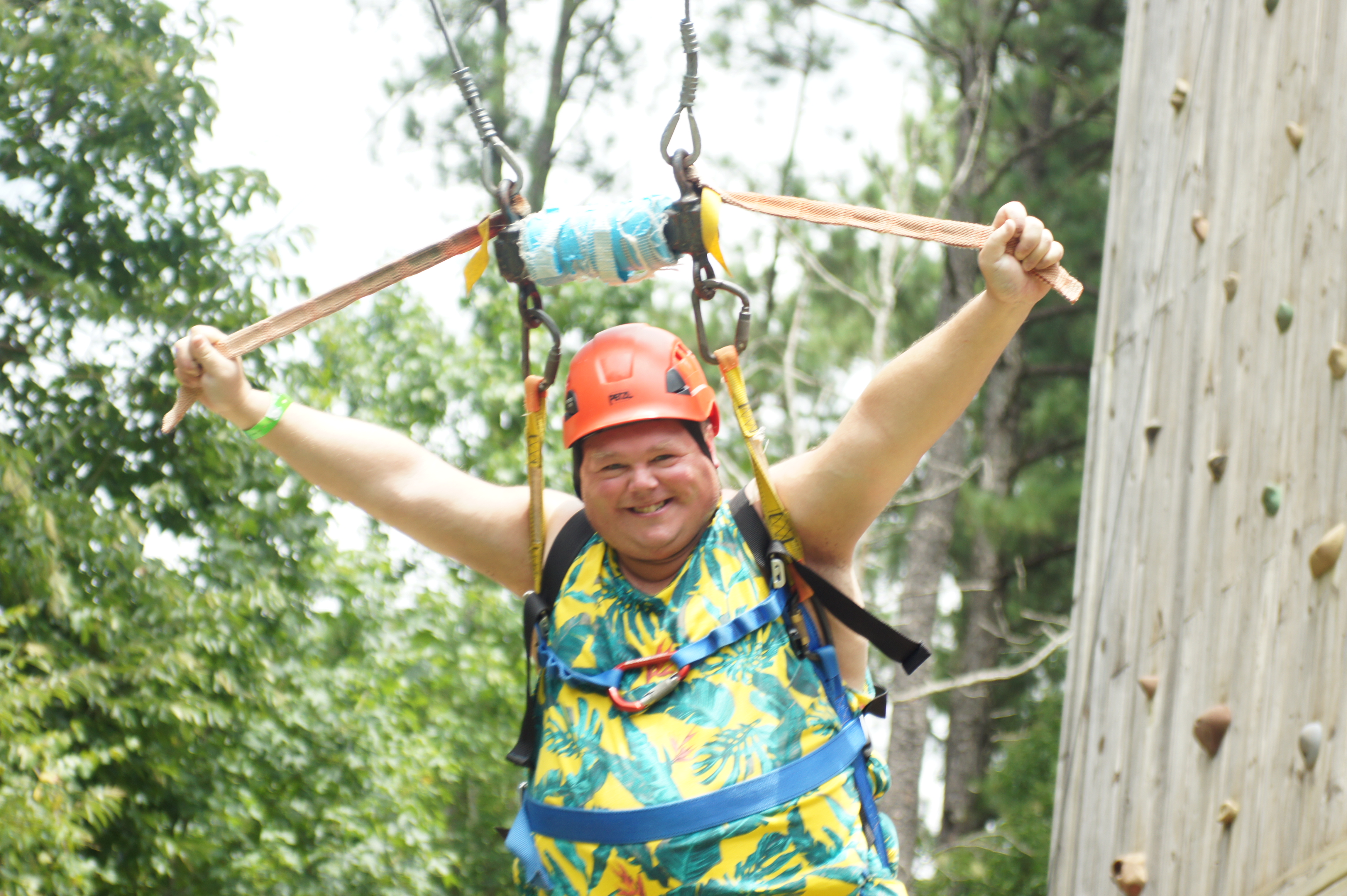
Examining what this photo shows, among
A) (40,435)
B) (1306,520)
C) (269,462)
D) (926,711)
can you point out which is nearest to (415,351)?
(269,462)

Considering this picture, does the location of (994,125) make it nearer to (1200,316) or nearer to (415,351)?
(415,351)

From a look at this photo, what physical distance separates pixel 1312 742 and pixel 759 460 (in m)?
1.01

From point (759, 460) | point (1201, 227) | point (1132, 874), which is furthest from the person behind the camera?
point (1201, 227)

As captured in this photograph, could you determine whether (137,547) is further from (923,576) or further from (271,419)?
(923,576)

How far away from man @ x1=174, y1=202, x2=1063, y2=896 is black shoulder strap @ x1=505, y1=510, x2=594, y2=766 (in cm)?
2

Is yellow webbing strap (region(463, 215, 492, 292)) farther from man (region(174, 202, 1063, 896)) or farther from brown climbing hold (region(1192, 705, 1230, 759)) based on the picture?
brown climbing hold (region(1192, 705, 1230, 759))

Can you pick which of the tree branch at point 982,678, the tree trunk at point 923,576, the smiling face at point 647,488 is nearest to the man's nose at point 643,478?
the smiling face at point 647,488

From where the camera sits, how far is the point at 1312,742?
1.98 m

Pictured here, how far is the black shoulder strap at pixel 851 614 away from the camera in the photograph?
2182 mm


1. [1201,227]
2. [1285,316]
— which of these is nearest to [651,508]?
[1285,316]

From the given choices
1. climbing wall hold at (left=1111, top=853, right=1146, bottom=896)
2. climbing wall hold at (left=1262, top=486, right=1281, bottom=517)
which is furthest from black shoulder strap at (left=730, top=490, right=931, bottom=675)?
climbing wall hold at (left=1111, top=853, right=1146, bottom=896)

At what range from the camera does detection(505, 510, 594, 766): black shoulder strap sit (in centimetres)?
228

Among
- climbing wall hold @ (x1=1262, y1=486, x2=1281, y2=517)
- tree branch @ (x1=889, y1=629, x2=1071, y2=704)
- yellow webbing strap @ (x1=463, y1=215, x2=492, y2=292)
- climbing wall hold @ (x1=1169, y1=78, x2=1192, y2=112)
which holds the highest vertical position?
tree branch @ (x1=889, y1=629, x2=1071, y2=704)

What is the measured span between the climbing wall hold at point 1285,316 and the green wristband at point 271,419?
76.4 inches
